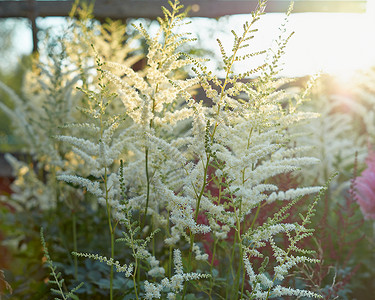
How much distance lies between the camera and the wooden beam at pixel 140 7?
4.26 metres

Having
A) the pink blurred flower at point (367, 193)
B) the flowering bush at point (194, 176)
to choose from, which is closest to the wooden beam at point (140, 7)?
the pink blurred flower at point (367, 193)

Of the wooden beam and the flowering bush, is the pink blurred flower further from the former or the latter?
the wooden beam

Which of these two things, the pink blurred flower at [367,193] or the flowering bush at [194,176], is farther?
the pink blurred flower at [367,193]

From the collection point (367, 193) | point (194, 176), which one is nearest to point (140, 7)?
point (367, 193)

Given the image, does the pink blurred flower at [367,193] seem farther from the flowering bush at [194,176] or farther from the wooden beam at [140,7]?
the wooden beam at [140,7]

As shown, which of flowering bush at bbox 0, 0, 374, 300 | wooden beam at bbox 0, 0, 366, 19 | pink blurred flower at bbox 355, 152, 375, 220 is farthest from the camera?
wooden beam at bbox 0, 0, 366, 19

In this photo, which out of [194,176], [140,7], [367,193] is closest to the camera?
[194,176]

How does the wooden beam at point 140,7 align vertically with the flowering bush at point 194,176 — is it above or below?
above

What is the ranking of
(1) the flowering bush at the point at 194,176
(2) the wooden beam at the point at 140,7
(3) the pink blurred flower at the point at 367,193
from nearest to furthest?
1. (1) the flowering bush at the point at 194,176
2. (3) the pink blurred flower at the point at 367,193
3. (2) the wooden beam at the point at 140,7

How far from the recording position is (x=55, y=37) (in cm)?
341

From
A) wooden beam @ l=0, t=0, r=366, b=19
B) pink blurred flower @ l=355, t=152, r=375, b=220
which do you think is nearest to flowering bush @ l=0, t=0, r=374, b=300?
pink blurred flower @ l=355, t=152, r=375, b=220

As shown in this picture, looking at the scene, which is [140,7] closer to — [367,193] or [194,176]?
[367,193]

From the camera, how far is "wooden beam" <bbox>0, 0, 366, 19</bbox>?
14.0 feet

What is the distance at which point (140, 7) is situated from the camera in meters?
5.00
